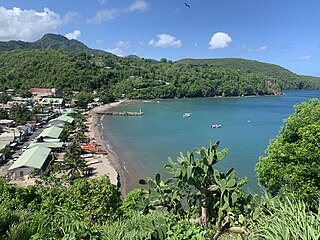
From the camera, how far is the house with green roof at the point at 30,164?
23.6 metres

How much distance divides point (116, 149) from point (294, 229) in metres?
33.0

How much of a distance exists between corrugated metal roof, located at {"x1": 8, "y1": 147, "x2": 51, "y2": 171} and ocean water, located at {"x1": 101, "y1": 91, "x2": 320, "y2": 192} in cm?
683

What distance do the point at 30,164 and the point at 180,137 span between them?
74.1 feet

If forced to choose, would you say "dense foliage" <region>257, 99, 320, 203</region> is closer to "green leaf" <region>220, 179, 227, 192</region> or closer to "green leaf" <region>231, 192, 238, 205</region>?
"green leaf" <region>231, 192, 238, 205</region>

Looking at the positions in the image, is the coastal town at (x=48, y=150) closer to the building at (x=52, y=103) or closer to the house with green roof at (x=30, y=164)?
the house with green roof at (x=30, y=164)

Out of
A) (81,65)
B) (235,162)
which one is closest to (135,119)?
(235,162)

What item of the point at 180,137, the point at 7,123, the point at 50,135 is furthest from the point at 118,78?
the point at 50,135

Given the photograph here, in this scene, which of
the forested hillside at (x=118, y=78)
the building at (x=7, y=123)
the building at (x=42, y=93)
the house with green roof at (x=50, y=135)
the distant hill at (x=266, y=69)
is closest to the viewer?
the house with green roof at (x=50, y=135)

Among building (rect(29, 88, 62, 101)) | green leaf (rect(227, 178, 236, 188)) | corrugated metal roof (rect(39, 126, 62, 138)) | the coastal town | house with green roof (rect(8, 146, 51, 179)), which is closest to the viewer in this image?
green leaf (rect(227, 178, 236, 188))

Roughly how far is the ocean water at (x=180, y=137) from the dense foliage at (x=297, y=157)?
35.3ft

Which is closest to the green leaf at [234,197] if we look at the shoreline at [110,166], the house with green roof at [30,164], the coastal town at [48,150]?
the shoreline at [110,166]

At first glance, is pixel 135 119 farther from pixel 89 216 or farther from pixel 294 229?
pixel 294 229

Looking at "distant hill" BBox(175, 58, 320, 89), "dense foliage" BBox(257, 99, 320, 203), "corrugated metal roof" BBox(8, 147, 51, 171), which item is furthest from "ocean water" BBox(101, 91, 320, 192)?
"distant hill" BBox(175, 58, 320, 89)

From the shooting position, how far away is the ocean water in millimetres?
28125
